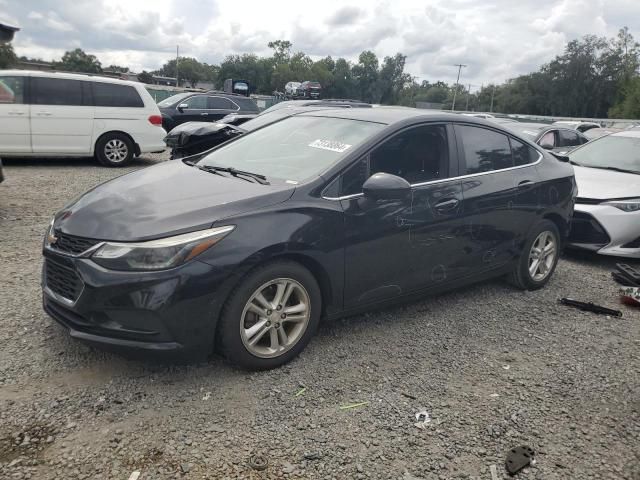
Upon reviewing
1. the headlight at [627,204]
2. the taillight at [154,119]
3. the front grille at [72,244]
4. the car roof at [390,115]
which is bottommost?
the front grille at [72,244]

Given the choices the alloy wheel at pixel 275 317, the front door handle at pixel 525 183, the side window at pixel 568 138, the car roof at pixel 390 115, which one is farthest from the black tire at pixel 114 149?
the side window at pixel 568 138

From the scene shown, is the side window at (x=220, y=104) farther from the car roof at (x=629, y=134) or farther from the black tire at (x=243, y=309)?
the black tire at (x=243, y=309)

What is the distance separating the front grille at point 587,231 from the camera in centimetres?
605

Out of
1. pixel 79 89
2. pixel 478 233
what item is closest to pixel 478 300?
pixel 478 233

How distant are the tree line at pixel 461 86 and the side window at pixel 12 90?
186 feet

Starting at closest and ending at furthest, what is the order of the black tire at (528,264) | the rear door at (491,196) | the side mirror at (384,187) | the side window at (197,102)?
the side mirror at (384,187) < the rear door at (491,196) < the black tire at (528,264) < the side window at (197,102)

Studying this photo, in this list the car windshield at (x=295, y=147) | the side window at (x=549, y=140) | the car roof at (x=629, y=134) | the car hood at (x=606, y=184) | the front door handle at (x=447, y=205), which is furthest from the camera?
the side window at (x=549, y=140)

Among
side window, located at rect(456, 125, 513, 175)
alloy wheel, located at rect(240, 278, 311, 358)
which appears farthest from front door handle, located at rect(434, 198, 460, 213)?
alloy wheel, located at rect(240, 278, 311, 358)

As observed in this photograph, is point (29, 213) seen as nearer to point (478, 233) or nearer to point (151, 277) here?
point (151, 277)

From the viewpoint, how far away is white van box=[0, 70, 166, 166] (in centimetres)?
980

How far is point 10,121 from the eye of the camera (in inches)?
383

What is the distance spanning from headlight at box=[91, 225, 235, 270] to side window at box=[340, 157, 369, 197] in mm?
1060

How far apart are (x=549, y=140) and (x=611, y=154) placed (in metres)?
3.99

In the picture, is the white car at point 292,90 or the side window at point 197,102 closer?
the side window at point 197,102
